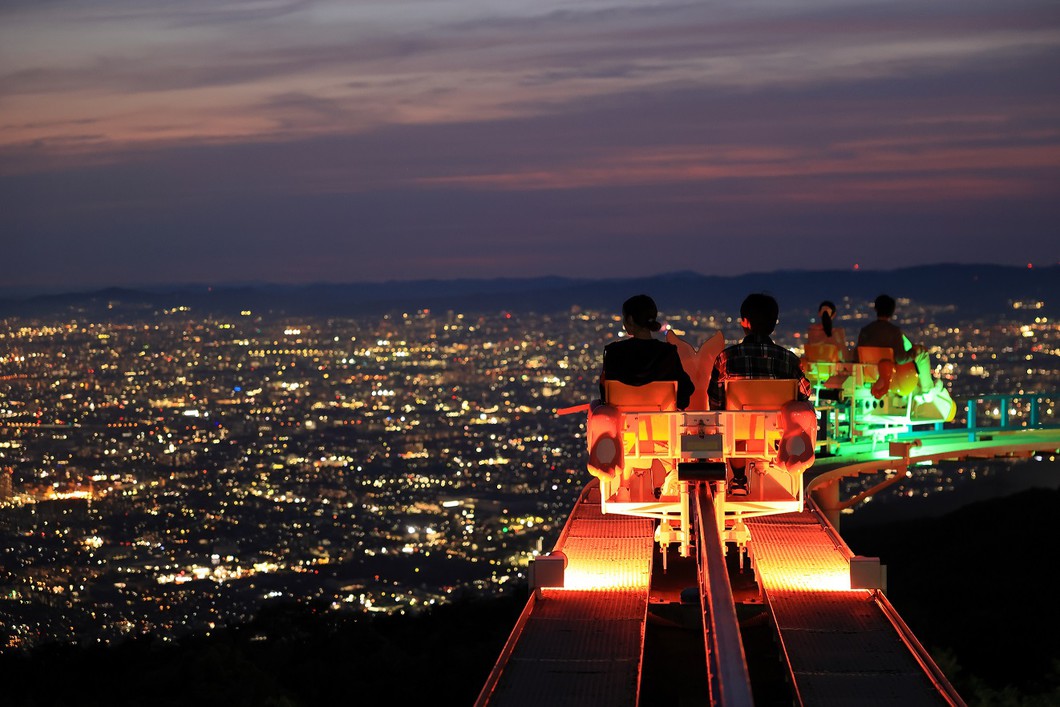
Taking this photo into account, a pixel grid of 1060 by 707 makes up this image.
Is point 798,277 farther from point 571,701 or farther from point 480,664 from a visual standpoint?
point 571,701

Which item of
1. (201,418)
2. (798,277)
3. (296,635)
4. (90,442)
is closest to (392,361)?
(201,418)

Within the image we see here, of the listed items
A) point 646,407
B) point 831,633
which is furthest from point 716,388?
point 831,633

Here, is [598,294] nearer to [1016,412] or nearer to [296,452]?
[296,452]

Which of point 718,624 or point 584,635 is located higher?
point 718,624

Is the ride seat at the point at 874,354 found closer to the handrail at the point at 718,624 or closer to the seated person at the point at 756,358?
the seated person at the point at 756,358

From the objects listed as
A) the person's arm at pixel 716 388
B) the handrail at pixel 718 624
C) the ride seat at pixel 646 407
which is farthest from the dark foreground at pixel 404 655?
the handrail at pixel 718 624
